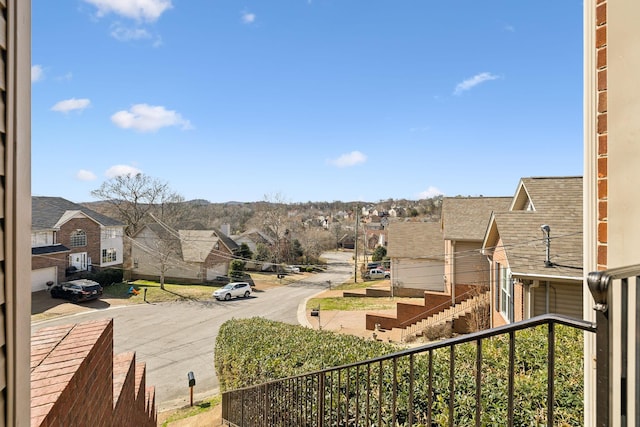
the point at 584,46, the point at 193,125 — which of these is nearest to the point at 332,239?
the point at 193,125

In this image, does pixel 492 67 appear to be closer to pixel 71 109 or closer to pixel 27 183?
pixel 27 183

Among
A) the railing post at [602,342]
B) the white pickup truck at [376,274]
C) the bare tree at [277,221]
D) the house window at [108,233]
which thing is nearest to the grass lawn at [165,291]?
the house window at [108,233]

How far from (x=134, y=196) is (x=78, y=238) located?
21.4 ft

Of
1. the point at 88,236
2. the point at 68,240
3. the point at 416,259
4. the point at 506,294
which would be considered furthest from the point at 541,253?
the point at 88,236

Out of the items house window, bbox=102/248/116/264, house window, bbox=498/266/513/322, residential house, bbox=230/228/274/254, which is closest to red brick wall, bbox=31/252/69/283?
house window, bbox=102/248/116/264

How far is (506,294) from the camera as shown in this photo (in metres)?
9.80

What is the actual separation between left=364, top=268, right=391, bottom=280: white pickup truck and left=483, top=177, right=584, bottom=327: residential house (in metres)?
19.6

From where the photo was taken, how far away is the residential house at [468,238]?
15211mm

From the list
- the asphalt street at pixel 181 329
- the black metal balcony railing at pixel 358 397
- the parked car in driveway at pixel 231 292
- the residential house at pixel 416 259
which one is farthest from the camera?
the parked car in driveway at pixel 231 292

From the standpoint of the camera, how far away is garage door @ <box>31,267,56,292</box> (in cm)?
2056

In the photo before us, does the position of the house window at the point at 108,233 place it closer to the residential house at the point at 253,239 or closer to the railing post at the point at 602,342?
the residential house at the point at 253,239

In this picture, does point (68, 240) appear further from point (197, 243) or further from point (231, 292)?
point (231, 292)

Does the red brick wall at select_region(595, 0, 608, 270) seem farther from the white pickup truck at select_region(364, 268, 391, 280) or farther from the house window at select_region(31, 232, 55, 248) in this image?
the white pickup truck at select_region(364, 268, 391, 280)

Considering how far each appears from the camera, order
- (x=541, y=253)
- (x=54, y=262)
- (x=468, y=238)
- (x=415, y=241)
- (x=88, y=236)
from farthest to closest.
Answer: (x=88, y=236) < (x=54, y=262) < (x=415, y=241) < (x=468, y=238) < (x=541, y=253)
